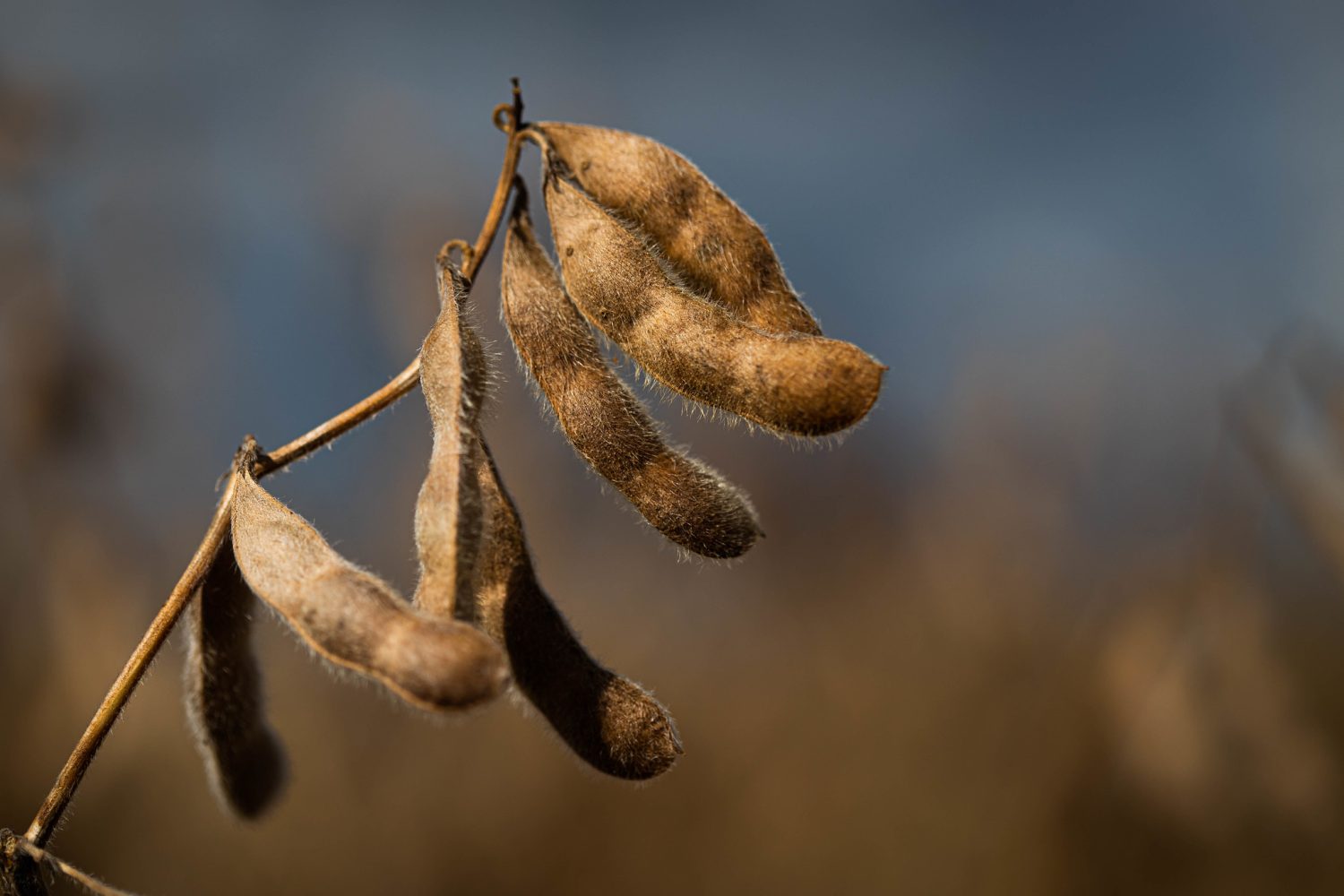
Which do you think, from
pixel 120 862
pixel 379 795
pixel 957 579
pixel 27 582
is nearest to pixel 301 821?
pixel 379 795

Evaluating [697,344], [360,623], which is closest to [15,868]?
[360,623]

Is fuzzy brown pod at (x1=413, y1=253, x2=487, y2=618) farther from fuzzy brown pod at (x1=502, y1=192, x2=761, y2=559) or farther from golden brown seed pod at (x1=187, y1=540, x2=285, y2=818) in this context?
golden brown seed pod at (x1=187, y1=540, x2=285, y2=818)

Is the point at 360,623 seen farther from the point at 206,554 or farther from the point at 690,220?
the point at 690,220

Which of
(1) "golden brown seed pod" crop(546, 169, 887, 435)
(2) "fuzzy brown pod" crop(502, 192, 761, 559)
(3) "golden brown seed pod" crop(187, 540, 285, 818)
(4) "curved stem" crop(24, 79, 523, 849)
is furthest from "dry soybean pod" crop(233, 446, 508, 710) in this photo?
(1) "golden brown seed pod" crop(546, 169, 887, 435)

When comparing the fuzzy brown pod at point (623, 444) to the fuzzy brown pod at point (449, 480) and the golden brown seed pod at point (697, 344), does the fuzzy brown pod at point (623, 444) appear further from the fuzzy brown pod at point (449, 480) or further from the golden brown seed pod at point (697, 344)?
the fuzzy brown pod at point (449, 480)

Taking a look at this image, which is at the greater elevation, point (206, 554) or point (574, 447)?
point (574, 447)

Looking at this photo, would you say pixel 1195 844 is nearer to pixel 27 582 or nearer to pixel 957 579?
pixel 957 579

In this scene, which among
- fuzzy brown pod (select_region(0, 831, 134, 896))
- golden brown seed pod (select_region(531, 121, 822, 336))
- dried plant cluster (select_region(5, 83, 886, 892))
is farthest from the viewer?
golden brown seed pod (select_region(531, 121, 822, 336))
